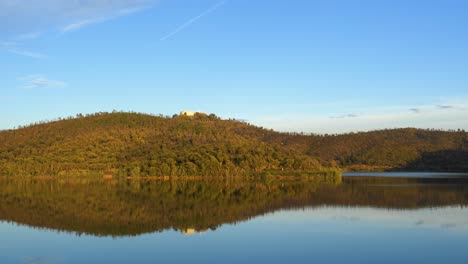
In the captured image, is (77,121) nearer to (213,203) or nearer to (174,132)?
(174,132)

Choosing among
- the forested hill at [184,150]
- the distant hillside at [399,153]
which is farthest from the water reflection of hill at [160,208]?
the distant hillside at [399,153]

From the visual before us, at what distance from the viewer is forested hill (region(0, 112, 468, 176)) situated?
373 ft

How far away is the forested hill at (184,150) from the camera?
11362 centimetres

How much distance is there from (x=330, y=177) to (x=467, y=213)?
210 feet

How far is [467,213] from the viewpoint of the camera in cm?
3981

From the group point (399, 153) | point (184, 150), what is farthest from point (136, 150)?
point (399, 153)

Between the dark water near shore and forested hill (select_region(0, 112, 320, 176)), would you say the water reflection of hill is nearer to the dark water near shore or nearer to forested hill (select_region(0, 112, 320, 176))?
the dark water near shore

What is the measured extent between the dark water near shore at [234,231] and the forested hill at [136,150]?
2386 inches

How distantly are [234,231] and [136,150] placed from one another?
101886 millimetres

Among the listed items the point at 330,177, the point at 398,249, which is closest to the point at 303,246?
the point at 398,249

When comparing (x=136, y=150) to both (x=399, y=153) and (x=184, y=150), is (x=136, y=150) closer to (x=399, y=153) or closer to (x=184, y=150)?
(x=184, y=150)

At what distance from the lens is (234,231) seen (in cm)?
3269

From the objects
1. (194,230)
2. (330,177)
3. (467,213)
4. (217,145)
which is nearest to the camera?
(194,230)

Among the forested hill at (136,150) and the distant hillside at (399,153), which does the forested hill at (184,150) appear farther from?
the distant hillside at (399,153)
